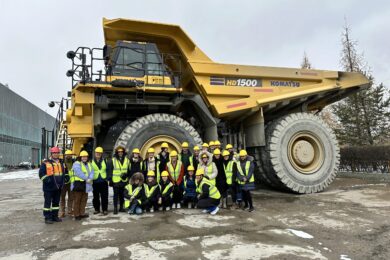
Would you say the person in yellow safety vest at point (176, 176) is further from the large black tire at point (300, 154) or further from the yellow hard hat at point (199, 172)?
the large black tire at point (300, 154)

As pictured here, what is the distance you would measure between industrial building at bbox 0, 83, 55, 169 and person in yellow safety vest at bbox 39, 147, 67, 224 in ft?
88.3

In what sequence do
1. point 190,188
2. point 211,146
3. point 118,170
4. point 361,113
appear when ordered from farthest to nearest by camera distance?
point 361,113 < point 211,146 < point 190,188 < point 118,170

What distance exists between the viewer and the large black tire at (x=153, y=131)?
6535mm

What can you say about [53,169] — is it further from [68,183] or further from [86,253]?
[86,253]

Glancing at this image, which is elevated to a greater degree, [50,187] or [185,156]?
[185,156]

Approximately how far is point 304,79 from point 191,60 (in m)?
3.02

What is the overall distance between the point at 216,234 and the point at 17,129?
40.0 metres

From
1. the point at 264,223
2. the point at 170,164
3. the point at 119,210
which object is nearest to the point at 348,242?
the point at 264,223

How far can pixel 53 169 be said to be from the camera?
5.49 metres

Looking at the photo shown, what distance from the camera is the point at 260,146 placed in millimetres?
7844

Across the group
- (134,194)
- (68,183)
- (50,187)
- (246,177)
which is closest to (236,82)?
(246,177)

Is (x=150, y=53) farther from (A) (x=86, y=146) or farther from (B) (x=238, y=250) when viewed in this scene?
(B) (x=238, y=250)

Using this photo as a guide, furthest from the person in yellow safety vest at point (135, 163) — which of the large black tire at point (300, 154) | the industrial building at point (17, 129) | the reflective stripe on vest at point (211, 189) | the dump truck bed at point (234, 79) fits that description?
the industrial building at point (17, 129)

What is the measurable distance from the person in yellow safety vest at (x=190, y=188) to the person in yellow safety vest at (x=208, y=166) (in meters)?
0.20
